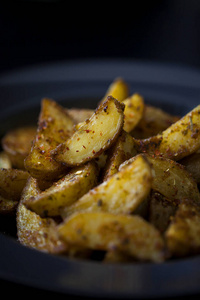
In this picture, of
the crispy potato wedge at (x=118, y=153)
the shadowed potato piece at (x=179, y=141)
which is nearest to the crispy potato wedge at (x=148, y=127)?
the shadowed potato piece at (x=179, y=141)

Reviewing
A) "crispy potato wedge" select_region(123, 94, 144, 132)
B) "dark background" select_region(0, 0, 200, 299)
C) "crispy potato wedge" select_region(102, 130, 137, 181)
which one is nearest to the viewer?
"crispy potato wedge" select_region(102, 130, 137, 181)

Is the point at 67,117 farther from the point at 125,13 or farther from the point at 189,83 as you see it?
the point at 125,13

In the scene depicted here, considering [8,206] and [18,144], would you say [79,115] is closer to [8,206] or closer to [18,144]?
[18,144]

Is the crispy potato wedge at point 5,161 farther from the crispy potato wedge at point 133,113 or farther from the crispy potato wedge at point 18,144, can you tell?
the crispy potato wedge at point 133,113

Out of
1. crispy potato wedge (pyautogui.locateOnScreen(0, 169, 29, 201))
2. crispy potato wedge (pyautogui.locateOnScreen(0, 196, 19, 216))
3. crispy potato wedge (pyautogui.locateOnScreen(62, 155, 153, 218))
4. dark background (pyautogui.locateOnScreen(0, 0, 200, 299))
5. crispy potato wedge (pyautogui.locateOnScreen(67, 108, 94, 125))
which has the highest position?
dark background (pyautogui.locateOnScreen(0, 0, 200, 299))

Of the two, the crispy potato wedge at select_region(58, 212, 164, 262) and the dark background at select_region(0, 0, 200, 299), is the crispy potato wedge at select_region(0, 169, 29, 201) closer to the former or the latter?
the crispy potato wedge at select_region(58, 212, 164, 262)

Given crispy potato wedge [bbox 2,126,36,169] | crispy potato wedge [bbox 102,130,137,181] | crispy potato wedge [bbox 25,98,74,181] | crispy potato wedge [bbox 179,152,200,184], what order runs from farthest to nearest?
1. crispy potato wedge [bbox 2,126,36,169]
2. crispy potato wedge [bbox 179,152,200,184]
3. crispy potato wedge [bbox 25,98,74,181]
4. crispy potato wedge [bbox 102,130,137,181]

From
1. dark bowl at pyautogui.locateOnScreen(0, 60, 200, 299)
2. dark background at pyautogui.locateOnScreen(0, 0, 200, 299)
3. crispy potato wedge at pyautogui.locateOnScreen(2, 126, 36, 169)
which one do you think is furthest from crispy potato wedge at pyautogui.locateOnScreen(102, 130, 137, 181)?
dark background at pyautogui.locateOnScreen(0, 0, 200, 299)

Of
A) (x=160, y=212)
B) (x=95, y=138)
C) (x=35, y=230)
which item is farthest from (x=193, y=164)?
(x=35, y=230)

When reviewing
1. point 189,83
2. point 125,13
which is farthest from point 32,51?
point 189,83
